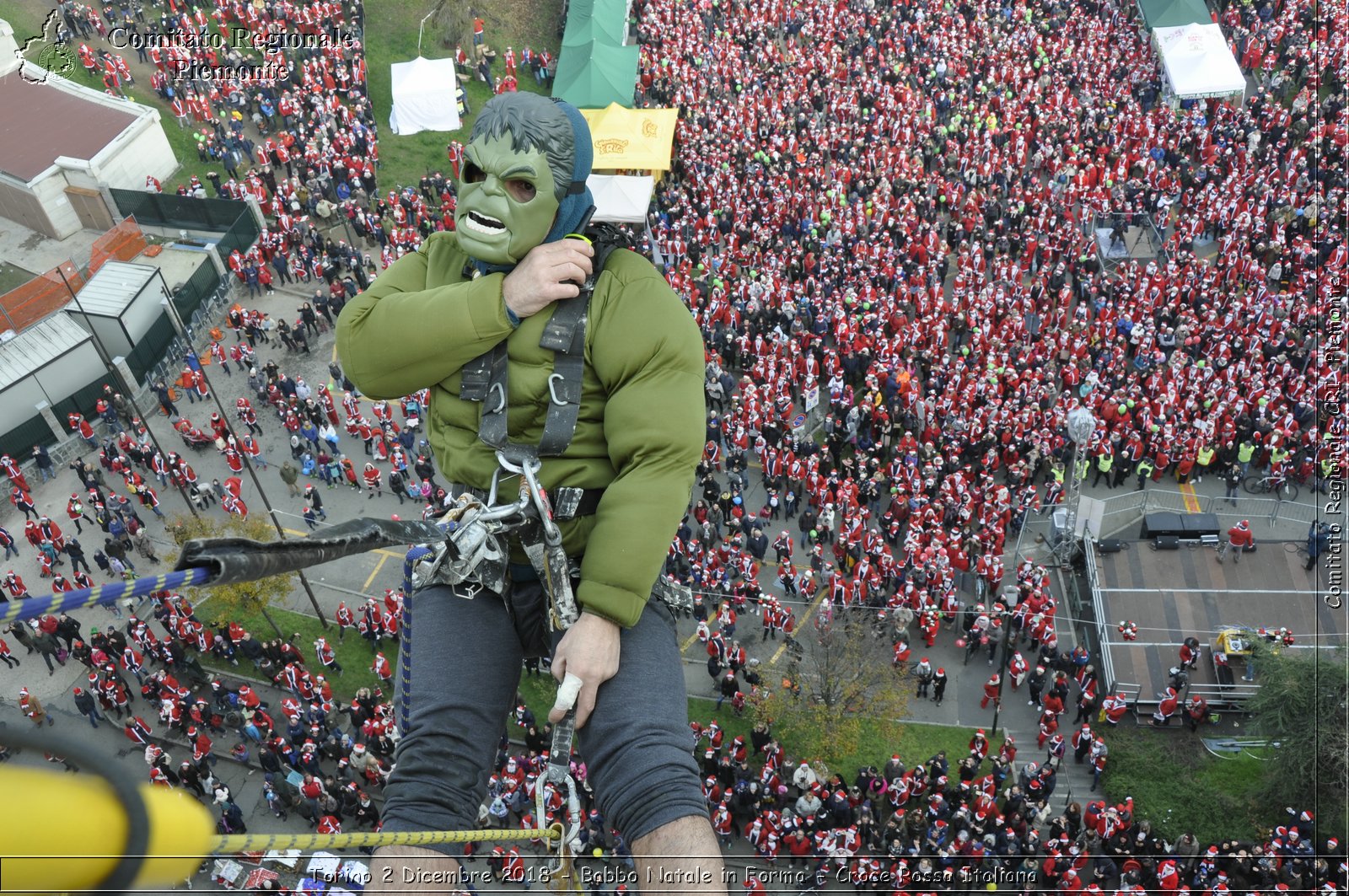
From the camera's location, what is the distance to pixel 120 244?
52.3 m

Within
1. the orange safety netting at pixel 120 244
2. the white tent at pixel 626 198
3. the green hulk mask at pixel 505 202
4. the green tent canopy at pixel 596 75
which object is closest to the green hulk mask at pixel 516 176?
the green hulk mask at pixel 505 202

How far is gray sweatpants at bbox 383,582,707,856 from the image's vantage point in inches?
275

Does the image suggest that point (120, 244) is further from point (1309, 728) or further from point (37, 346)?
point (1309, 728)

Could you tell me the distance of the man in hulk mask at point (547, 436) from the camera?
725 centimetres

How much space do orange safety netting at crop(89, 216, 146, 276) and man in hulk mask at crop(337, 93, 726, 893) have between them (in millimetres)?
48998

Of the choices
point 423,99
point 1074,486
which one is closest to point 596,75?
point 423,99

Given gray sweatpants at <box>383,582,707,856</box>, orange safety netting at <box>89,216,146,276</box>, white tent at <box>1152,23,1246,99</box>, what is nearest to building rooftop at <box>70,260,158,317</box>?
orange safety netting at <box>89,216,146,276</box>

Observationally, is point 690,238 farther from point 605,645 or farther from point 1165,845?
point 605,645

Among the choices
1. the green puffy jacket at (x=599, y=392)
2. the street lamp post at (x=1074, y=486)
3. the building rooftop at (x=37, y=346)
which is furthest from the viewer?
the building rooftop at (x=37, y=346)

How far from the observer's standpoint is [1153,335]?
44.1m

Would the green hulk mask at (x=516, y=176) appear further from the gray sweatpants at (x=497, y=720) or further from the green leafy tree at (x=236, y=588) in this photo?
the green leafy tree at (x=236, y=588)

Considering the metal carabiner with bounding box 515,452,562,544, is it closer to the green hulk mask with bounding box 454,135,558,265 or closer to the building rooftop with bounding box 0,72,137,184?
the green hulk mask with bounding box 454,135,558,265

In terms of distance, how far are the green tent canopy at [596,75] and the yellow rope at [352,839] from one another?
54.8 m

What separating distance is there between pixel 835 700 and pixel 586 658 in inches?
997
